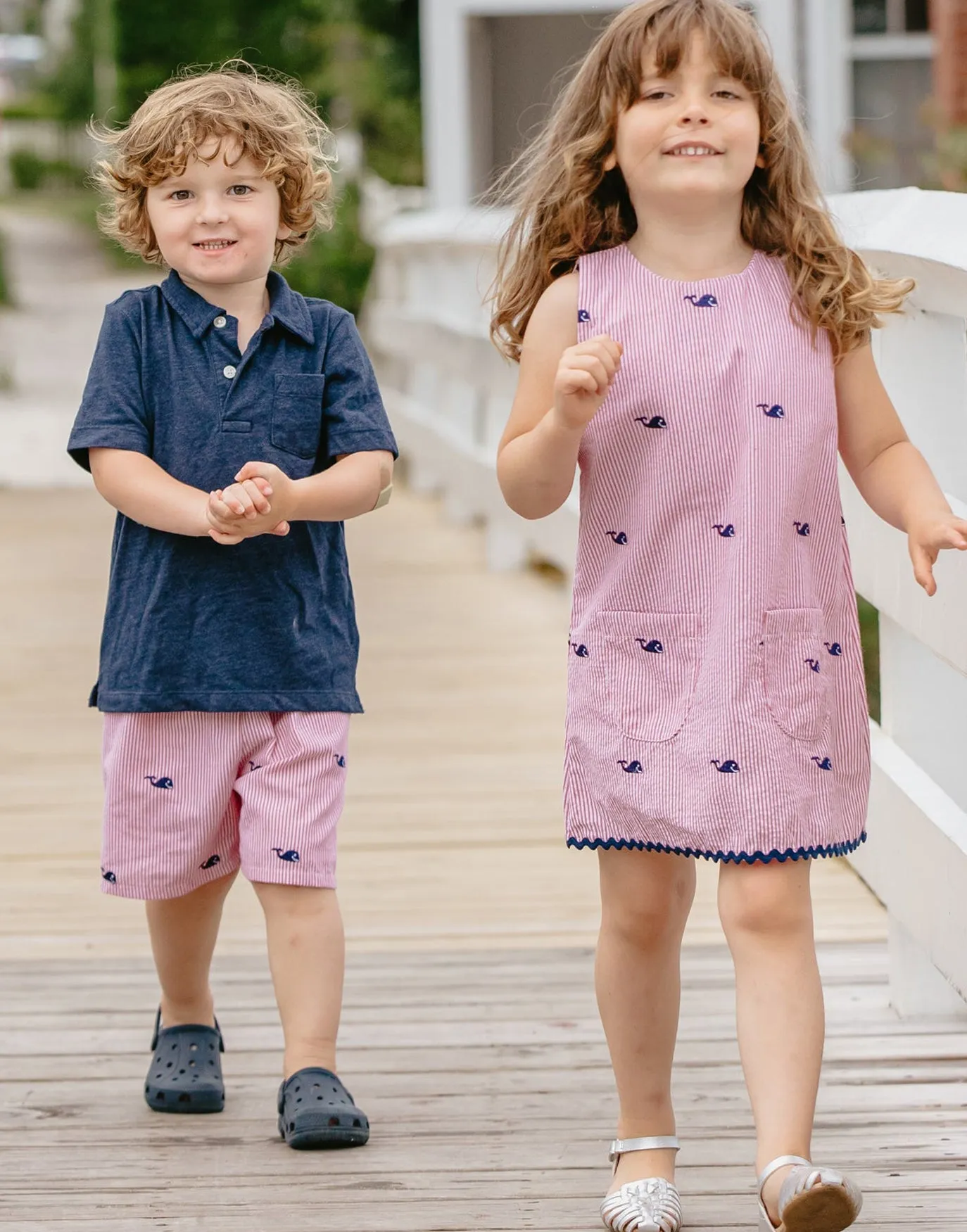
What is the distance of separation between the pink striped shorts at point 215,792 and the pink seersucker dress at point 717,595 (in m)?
0.47

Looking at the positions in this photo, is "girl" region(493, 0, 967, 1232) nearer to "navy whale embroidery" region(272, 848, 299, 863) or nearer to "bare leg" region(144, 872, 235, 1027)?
"navy whale embroidery" region(272, 848, 299, 863)

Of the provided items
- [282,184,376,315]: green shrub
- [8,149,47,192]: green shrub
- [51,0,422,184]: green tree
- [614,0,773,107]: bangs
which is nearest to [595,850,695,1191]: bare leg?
[614,0,773,107]: bangs

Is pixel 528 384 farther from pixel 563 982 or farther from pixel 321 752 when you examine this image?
pixel 563 982

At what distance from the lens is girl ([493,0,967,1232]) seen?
222 cm

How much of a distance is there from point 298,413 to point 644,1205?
3.61 ft

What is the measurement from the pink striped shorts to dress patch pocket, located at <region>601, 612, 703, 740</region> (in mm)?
528

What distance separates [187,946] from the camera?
275 centimetres

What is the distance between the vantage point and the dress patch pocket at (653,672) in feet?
7.38

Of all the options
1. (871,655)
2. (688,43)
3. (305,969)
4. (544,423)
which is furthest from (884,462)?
(871,655)

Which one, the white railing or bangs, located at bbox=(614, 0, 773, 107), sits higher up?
bangs, located at bbox=(614, 0, 773, 107)

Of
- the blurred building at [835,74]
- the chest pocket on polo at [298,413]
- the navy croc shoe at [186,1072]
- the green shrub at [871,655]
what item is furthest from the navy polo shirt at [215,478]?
the blurred building at [835,74]

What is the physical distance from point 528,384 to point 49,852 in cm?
226

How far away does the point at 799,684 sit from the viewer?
2.24 metres

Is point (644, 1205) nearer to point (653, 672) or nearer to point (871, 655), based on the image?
point (653, 672)
